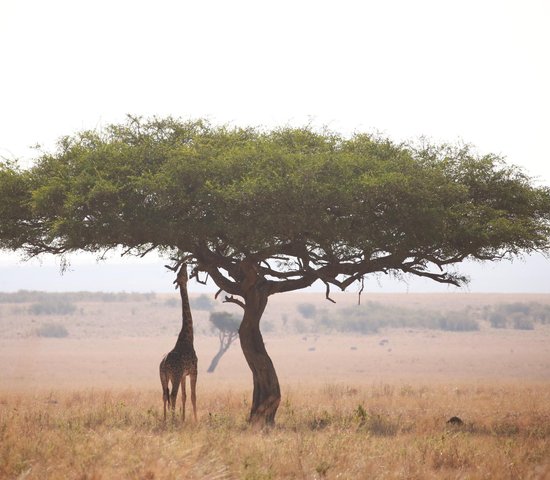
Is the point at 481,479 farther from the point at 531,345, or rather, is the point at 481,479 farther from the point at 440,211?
the point at 531,345

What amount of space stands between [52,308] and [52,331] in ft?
50.5

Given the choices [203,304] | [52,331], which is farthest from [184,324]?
[203,304]

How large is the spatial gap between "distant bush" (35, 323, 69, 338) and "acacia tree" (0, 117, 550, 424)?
74.9m

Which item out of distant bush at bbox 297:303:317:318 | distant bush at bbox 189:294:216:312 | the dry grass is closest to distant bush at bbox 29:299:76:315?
distant bush at bbox 189:294:216:312

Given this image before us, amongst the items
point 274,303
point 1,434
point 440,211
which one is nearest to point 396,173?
point 440,211

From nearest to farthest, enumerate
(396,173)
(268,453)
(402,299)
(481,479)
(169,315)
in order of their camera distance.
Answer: (481,479) < (268,453) < (396,173) < (169,315) < (402,299)

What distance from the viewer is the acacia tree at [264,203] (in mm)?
18469

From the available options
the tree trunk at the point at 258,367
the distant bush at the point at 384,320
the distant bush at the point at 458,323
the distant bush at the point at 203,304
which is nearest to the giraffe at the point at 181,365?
the tree trunk at the point at 258,367

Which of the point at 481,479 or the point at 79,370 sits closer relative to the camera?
the point at 481,479

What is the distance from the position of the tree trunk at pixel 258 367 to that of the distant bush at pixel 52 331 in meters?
76.7

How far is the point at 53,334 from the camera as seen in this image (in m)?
93.4

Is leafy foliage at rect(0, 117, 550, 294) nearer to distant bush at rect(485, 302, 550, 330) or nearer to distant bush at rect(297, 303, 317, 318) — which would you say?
distant bush at rect(485, 302, 550, 330)

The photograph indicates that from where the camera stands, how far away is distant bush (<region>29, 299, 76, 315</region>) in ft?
356

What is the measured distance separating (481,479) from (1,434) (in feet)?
25.8
